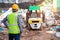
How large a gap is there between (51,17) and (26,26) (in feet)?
2.57

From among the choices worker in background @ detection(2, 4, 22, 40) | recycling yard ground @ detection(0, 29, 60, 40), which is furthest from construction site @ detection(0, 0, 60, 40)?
worker in background @ detection(2, 4, 22, 40)

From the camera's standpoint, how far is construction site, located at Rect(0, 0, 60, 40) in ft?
28.5

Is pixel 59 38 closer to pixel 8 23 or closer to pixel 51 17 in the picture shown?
pixel 51 17

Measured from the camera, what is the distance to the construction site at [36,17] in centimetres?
868

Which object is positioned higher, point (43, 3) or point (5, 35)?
point (43, 3)

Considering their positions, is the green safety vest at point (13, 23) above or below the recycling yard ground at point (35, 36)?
above

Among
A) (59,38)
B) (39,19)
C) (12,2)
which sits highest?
(12,2)

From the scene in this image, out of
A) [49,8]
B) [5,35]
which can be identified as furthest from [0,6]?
[49,8]

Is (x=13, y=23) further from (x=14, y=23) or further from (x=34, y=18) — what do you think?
(x=34, y=18)

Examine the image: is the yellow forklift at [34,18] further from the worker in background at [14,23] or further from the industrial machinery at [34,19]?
the worker in background at [14,23]

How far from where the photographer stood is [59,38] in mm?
8781

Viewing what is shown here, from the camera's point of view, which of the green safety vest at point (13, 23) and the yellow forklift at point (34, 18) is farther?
the yellow forklift at point (34, 18)

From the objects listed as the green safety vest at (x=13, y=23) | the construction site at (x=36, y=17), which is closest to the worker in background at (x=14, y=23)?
the green safety vest at (x=13, y=23)

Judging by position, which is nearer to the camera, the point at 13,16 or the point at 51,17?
the point at 13,16
